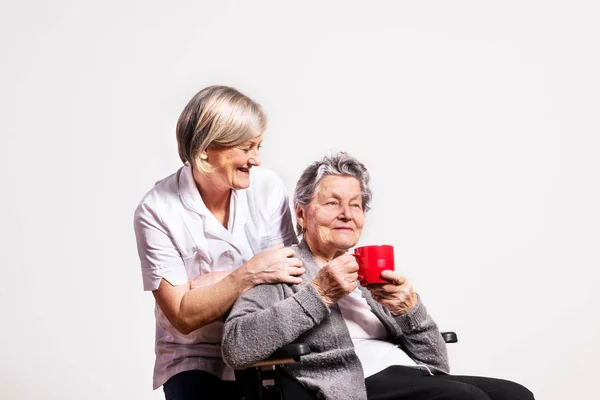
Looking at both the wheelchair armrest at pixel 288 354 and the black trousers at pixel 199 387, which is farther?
the black trousers at pixel 199 387

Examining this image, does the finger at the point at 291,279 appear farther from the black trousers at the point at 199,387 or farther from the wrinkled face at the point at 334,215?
the black trousers at the point at 199,387

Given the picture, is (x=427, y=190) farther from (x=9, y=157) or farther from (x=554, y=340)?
(x=9, y=157)

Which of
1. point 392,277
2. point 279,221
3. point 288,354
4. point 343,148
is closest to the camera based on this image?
point 288,354

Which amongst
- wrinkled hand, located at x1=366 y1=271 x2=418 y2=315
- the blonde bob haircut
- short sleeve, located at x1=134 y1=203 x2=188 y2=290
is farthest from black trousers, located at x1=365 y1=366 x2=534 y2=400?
the blonde bob haircut

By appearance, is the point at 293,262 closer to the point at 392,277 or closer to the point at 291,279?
the point at 291,279

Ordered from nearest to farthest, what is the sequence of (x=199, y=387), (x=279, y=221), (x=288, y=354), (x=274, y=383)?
(x=288, y=354)
(x=274, y=383)
(x=199, y=387)
(x=279, y=221)

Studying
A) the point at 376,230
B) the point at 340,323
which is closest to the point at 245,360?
the point at 340,323

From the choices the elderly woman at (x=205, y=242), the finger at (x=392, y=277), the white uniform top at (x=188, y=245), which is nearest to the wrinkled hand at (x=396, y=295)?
the finger at (x=392, y=277)

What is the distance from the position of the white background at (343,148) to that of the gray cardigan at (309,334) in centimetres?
133

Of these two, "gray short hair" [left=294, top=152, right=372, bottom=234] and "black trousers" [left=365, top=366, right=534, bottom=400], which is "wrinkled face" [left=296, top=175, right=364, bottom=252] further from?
"black trousers" [left=365, top=366, right=534, bottom=400]

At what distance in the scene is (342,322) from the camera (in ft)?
8.80

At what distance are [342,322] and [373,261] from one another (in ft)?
0.72

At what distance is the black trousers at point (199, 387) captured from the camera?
2764 mm

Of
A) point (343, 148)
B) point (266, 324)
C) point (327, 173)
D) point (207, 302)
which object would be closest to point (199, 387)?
point (207, 302)
